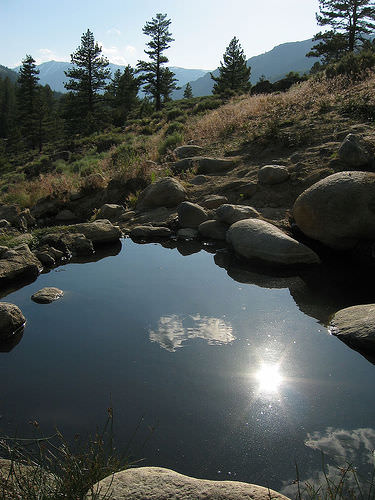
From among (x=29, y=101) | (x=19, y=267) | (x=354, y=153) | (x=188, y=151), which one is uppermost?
(x=29, y=101)

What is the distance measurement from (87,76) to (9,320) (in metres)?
42.2

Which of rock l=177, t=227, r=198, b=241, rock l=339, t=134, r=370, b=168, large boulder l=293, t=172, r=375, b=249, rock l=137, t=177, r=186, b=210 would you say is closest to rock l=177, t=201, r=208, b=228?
rock l=177, t=227, r=198, b=241

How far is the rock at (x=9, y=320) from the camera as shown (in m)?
5.35

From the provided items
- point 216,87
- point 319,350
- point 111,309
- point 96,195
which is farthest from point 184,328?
point 216,87

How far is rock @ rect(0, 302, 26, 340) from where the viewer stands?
17.5 ft

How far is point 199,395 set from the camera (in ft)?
13.4

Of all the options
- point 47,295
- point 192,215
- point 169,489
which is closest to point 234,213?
point 192,215

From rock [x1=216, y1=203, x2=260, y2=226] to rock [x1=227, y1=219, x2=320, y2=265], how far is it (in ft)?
2.98

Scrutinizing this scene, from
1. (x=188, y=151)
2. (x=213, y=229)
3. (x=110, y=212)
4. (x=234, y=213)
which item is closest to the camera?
(x=234, y=213)

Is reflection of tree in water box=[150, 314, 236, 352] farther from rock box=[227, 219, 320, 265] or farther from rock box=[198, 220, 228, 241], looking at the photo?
rock box=[198, 220, 228, 241]

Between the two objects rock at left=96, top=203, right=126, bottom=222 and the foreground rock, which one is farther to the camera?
rock at left=96, top=203, right=126, bottom=222

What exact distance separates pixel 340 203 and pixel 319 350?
354 cm

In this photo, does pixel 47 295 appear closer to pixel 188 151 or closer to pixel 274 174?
pixel 274 174

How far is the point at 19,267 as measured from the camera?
7371 millimetres
